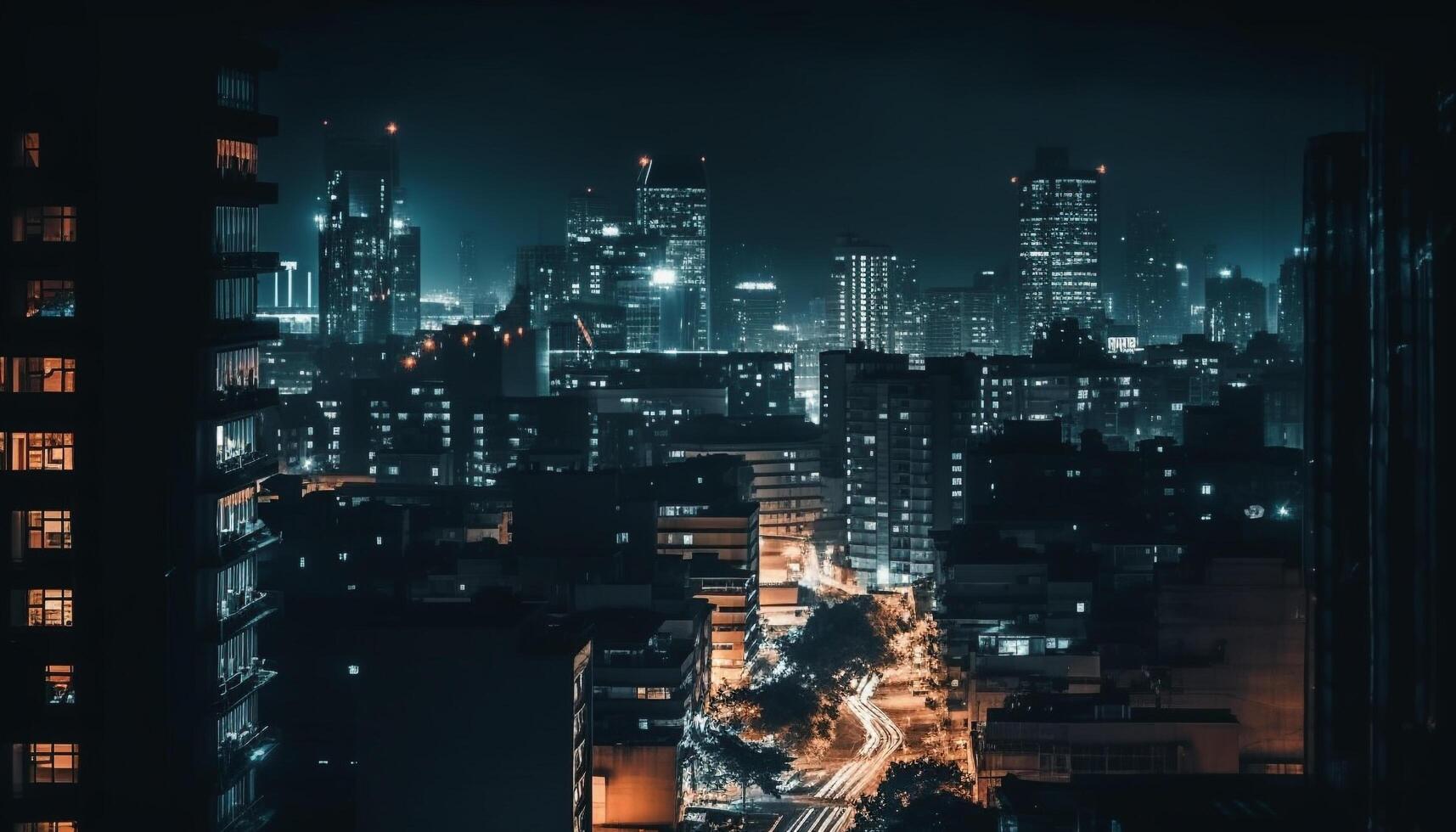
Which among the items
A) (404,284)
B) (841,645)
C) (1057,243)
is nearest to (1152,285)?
(1057,243)

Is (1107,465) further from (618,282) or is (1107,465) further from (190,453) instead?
(618,282)

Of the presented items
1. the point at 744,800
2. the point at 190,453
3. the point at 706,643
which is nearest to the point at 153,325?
the point at 190,453

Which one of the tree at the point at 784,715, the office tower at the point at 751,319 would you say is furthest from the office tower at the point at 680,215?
the tree at the point at 784,715

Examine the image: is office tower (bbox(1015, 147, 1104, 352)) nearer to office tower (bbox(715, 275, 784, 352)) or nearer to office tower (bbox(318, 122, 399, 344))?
office tower (bbox(715, 275, 784, 352))

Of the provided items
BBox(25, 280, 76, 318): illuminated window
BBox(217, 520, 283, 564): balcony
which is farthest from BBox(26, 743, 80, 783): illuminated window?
BBox(25, 280, 76, 318): illuminated window

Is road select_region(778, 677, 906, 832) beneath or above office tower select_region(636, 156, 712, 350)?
beneath

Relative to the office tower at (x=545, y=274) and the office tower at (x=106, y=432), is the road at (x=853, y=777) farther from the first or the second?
the office tower at (x=545, y=274)
